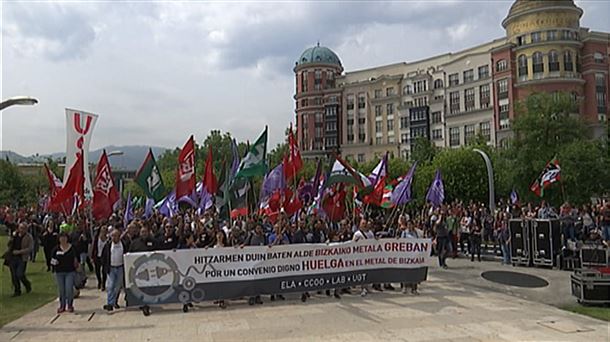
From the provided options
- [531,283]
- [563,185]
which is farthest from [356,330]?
[563,185]

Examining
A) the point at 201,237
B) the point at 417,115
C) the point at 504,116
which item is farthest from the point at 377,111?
the point at 201,237

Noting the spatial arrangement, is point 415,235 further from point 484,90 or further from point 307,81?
point 307,81

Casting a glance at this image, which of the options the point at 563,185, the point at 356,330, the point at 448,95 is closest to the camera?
the point at 356,330

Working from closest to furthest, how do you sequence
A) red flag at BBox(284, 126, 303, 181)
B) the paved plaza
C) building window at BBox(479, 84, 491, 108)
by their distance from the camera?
the paved plaza, red flag at BBox(284, 126, 303, 181), building window at BBox(479, 84, 491, 108)

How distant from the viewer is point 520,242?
18828mm

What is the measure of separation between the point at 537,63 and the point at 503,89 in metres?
6.14

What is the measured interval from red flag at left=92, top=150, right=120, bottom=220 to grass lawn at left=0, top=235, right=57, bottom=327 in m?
2.54

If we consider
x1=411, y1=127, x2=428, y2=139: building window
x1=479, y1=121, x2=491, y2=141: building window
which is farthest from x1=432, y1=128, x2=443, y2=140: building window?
x1=479, y1=121, x2=491, y2=141: building window

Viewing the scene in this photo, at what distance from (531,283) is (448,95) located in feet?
222

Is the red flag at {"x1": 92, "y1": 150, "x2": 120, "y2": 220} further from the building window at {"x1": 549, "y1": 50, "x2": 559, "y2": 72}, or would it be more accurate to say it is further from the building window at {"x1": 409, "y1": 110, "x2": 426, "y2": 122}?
the building window at {"x1": 409, "y1": 110, "x2": 426, "y2": 122}

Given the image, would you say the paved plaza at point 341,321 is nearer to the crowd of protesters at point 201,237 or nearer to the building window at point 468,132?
the crowd of protesters at point 201,237

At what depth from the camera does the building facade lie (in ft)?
206

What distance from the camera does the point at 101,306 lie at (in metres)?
12.5

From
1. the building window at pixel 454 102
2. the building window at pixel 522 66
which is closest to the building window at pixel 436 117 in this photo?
the building window at pixel 454 102
